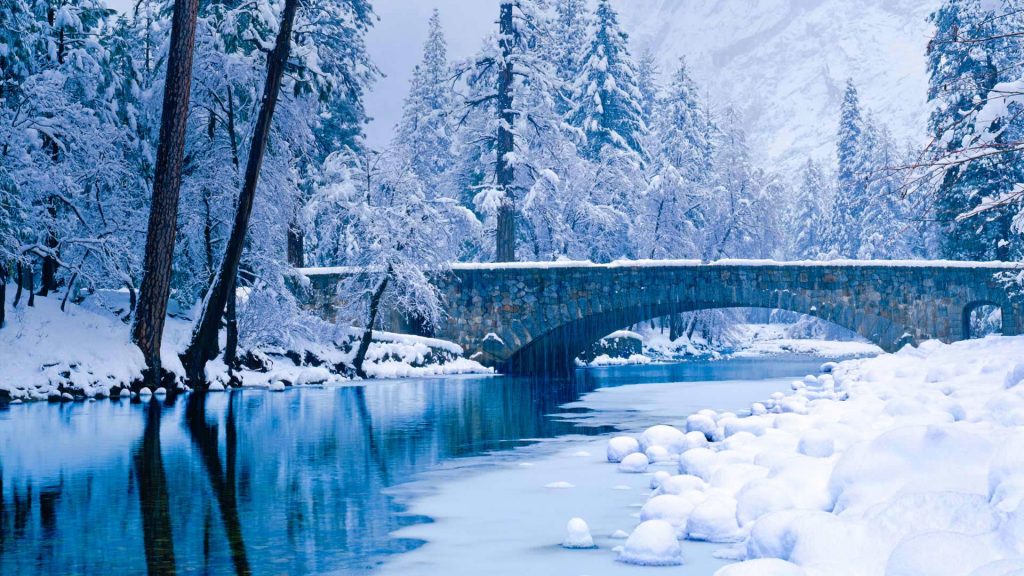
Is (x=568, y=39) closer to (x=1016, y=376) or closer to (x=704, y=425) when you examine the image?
(x=704, y=425)

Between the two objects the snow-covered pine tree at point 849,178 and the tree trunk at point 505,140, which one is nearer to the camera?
the tree trunk at point 505,140

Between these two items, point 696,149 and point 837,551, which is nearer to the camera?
point 837,551

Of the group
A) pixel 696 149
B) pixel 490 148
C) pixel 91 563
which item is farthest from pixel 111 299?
pixel 696 149

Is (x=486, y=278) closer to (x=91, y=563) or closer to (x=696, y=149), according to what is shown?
(x=696, y=149)

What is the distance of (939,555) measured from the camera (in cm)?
394

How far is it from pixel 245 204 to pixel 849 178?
40088 millimetres

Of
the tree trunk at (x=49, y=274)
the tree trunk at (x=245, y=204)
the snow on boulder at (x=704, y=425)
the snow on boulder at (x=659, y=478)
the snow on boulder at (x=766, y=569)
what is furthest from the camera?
the tree trunk at (x=49, y=274)

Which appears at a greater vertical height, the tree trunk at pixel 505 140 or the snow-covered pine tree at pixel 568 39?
the snow-covered pine tree at pixel 568 39

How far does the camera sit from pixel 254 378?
22.0 meters

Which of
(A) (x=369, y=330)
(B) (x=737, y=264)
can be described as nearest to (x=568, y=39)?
(B) (x=737, y=264)

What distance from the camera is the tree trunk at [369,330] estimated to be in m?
24.7

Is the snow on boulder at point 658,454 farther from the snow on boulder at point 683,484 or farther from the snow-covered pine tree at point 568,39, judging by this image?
the snow-covered pine tree at point 568,39

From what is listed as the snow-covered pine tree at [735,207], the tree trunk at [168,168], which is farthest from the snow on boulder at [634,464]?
the snow-covered pine tree at [735,207]

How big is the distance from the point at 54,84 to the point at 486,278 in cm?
1264
